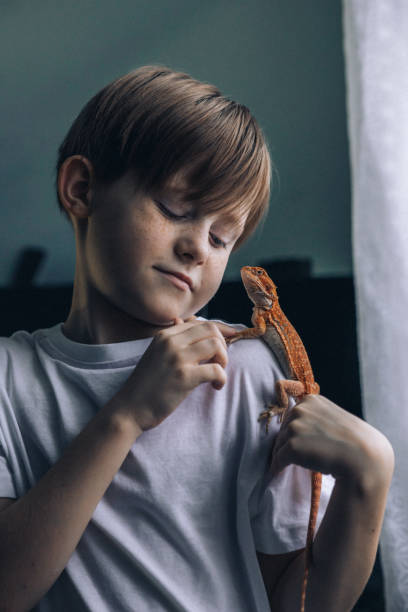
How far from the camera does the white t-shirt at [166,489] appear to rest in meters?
0.68

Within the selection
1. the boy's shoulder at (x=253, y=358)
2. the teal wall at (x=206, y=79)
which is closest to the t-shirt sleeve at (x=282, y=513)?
the boy's shoulder at (x=253, y=358)

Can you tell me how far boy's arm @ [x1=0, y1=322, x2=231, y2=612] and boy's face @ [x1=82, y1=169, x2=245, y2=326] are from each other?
0.24 feet

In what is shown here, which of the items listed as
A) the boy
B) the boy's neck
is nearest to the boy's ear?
the boy

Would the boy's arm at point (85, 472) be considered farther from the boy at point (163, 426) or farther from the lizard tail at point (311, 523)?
the lizard tail at point (311, 523)

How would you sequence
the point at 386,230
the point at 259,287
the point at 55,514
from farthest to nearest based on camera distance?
1. the point at 386,230
2. the point at 259,287
3. the point at 55,514

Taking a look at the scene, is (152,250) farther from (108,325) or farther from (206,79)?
(206,79)

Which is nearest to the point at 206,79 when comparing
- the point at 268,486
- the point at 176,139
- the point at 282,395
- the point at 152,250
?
the point at 176,139

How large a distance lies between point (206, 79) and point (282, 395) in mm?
1022

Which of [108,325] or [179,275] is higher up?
[179,275]

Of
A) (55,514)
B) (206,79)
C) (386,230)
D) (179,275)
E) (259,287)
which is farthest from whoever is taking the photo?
(206,79)

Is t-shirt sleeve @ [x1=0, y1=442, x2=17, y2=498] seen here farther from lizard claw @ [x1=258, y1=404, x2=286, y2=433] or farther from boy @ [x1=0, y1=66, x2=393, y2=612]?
lizard claw @ [x1=258, y1=404, x2=286, y2=433]

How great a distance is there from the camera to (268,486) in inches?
27.8

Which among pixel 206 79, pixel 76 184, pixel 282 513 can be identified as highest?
pixel 206 79

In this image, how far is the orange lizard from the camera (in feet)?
2.29
